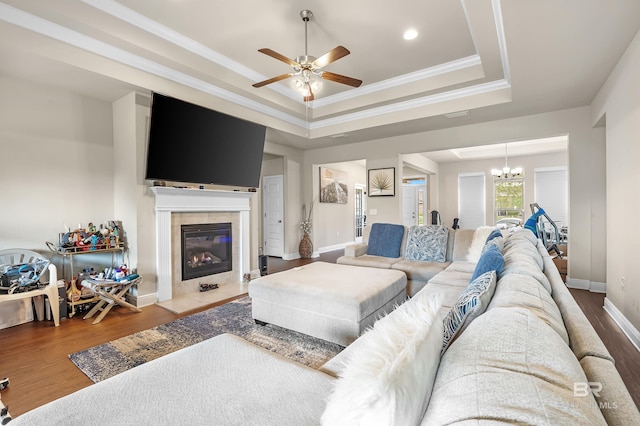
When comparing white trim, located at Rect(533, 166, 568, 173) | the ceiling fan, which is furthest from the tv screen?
white trim, located at Rect(533, 166, 568, 173)

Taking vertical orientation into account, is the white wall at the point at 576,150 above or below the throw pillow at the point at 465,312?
above

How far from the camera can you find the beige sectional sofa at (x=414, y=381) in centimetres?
54

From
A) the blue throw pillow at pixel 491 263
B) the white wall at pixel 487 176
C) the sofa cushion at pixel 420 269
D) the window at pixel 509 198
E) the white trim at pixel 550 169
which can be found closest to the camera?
the blue throw pillow at pixel 491 263

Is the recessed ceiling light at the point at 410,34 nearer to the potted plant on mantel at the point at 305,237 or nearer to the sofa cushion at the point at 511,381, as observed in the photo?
the sofa cushion at the point at 511,381

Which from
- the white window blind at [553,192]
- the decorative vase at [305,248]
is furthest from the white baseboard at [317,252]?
the white window blind at [553,192]

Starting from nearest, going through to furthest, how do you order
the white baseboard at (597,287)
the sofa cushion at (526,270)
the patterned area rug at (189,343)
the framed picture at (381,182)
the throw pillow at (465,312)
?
the throw pillow at (465,312) → the sofa cushion at (526,270) → the patterned area rug at (189,343) → the white baseboard at (597,287) → the framed picture at (381,182)

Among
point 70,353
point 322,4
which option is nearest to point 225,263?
point 70,353

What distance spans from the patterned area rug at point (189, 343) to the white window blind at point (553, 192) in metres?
8.54

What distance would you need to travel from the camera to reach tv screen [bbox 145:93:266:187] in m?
3.42

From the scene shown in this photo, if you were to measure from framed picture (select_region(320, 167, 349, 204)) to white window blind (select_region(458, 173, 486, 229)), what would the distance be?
381cm

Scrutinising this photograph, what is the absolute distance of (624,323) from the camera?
8.95ft

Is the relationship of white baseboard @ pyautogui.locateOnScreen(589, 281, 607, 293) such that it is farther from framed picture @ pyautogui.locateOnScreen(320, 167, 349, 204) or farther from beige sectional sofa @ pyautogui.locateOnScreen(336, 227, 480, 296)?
framed picture @ pyautogui.locateOnScreen(320, 167, 349, 204)

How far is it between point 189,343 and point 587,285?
5.10m

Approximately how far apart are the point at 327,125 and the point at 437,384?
531 centimetres
